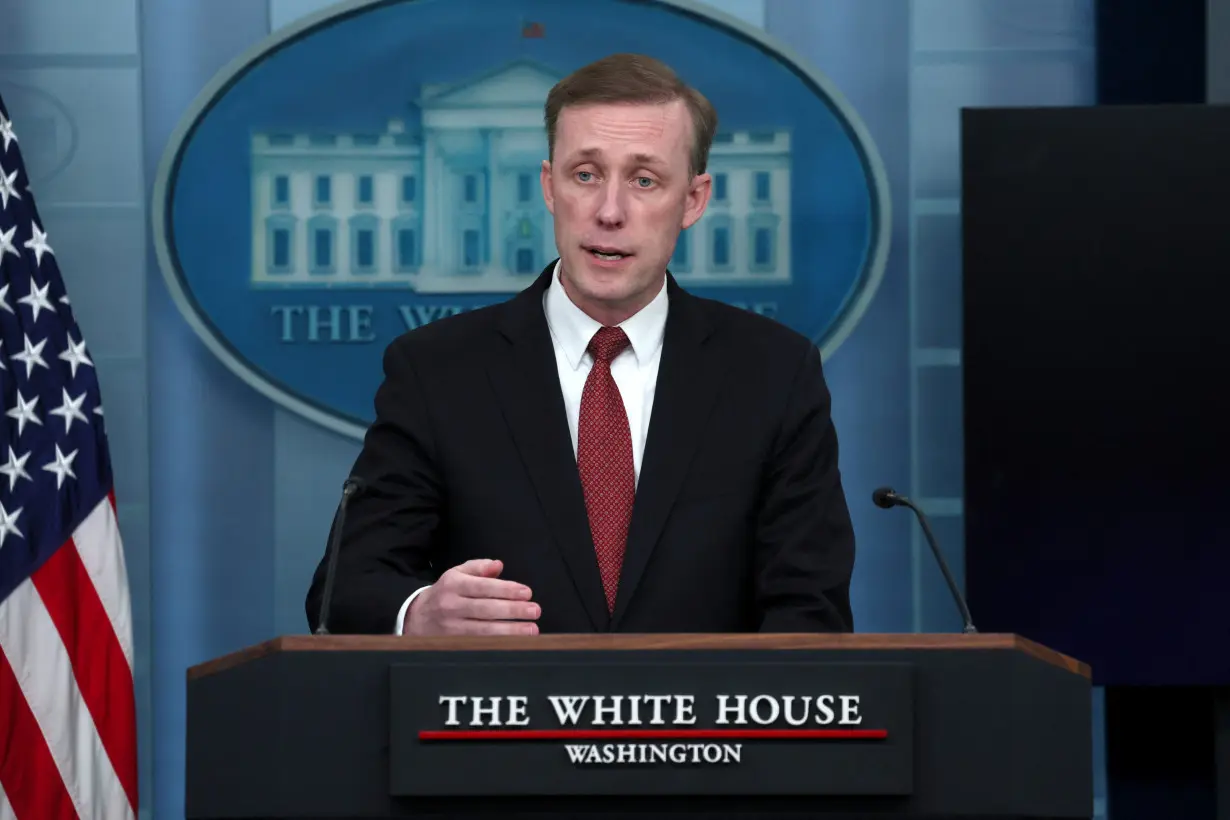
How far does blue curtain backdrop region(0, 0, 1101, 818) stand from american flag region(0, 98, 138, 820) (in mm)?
416

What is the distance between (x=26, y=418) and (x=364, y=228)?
3.10 feet

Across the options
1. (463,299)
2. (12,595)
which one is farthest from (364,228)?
(12,595)

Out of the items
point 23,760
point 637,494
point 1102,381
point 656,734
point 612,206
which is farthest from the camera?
point 1102,381

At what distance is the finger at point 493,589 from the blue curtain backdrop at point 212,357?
2.10 meters

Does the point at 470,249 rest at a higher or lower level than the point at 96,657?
higher

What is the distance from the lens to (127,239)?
363cm

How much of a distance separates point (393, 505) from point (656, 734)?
737 mm

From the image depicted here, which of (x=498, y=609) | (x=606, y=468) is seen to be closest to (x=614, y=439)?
(x=606, y=468)

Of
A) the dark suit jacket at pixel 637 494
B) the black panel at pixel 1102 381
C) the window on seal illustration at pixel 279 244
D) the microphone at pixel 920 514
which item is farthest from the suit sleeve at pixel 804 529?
the window on seal illustration at pixel 279 244

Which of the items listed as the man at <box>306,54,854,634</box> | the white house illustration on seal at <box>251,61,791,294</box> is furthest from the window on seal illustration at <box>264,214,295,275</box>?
the man at <box>306,54,854,634</box>

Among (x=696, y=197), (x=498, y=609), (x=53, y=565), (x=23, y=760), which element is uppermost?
(x=696, y=197)

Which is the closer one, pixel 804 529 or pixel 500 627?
pixel 500 627

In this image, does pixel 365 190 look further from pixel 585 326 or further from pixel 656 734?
pixel 656 734

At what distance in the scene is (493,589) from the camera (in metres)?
1.60
